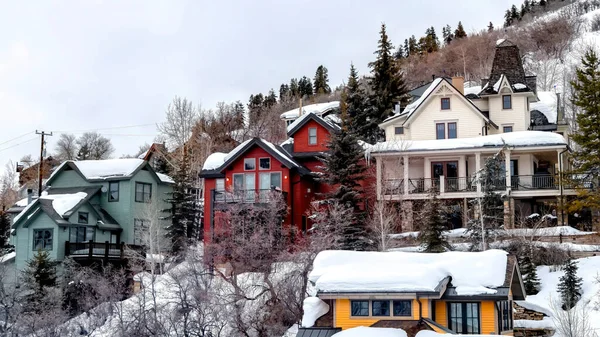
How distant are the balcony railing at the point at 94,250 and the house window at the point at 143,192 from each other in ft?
16.9

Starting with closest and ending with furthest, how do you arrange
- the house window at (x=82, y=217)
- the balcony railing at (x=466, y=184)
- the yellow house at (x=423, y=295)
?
the yellow house at (x=423, y=295) < the balcony railing at (x=466, y=184) < the house window at (x=82, y=217)

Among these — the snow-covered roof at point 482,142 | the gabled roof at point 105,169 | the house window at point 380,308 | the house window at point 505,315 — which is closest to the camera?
the house window at point 380,308

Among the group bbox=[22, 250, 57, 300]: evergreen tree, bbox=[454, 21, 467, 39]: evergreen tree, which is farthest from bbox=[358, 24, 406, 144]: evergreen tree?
bbox=[454, 21, 467, 39]: evergreen tree

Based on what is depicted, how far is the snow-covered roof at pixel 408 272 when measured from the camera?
86.7 feet

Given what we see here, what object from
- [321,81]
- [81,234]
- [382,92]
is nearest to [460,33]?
[321,81]

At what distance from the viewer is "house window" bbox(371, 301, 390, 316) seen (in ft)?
87.4

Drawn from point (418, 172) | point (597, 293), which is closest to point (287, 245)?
point (418, 172)

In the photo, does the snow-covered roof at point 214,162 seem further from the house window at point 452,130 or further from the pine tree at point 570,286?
the pine tree at point 570,286

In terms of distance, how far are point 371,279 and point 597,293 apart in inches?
491

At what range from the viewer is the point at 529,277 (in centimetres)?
3544

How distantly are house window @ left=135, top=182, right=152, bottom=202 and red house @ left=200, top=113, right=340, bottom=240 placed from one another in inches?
251

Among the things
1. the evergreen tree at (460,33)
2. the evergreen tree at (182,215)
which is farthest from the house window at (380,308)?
the evergreen tree at (460,33)

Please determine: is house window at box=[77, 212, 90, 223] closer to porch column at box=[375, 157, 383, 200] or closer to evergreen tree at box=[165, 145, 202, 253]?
evergreen tree at box=[165, 145, 202, 253]

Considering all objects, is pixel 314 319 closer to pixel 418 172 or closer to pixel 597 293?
pixel 597 293
